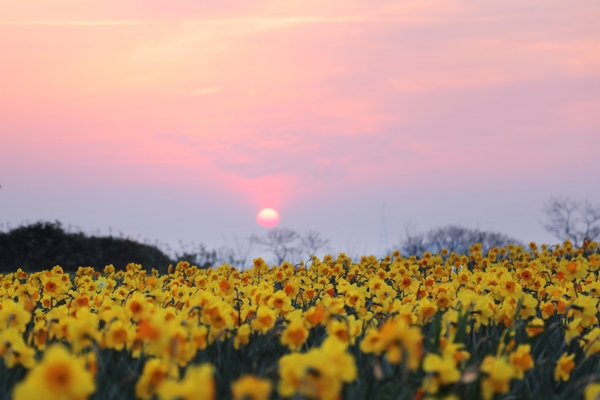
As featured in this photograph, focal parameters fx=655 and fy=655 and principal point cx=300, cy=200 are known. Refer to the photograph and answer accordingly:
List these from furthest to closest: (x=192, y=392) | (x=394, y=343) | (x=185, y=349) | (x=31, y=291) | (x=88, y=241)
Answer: (x=88, y=241)
(x=31, y=291)
(x=185, y=349)
(x=394, y=343)
(x=192, y=392)

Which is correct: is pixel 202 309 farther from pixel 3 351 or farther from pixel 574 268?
pixel 574 268

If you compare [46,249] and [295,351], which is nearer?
[295,351]

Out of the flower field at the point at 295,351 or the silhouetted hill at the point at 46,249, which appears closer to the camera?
the flower field at the point at 295,351

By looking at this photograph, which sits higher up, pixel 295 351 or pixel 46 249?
pixel 46 249

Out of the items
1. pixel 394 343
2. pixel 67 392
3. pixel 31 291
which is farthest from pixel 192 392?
pixel 31 291

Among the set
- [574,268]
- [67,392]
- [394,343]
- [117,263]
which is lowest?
[67,392]

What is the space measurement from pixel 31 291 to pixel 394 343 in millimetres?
4648

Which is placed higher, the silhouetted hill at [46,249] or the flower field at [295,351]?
the silhouetted hill at [46,249]

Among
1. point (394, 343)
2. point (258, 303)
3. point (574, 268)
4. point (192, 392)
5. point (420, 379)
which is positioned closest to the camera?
point (192, 392)

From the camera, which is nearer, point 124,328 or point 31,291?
point 124,328

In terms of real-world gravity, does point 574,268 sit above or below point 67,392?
above

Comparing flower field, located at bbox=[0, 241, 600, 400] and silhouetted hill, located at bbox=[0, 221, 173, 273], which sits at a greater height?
silhouetted hill, located at bbox=[0, 221, 173, 273]

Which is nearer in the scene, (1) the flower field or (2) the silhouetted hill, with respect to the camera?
(1) the flower field

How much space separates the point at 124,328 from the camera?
11.6ft
